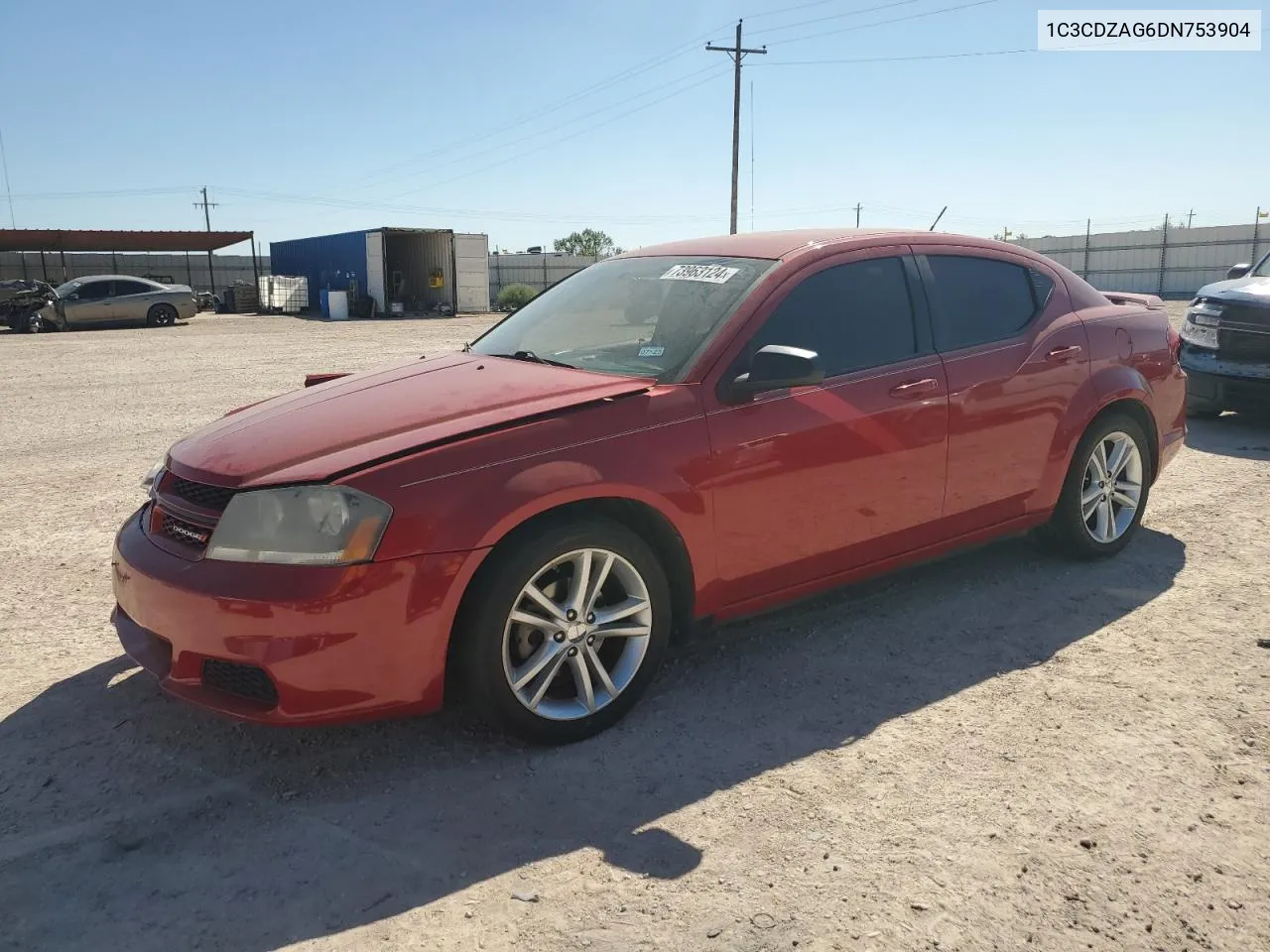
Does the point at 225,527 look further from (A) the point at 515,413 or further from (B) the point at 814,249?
(B) the point at 814,249

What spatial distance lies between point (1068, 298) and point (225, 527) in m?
3.95

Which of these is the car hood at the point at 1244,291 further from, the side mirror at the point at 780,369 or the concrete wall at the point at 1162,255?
the concrete wall at the point at 1162,255

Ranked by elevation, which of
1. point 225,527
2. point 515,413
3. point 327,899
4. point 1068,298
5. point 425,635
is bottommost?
point 327,899

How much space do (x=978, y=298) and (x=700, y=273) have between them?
1349 mm

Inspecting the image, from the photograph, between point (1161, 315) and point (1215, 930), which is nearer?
point (1215, 930)

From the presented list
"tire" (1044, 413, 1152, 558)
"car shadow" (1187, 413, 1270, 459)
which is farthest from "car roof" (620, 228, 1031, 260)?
"car shadow" (1187, 413, 1270, 459)


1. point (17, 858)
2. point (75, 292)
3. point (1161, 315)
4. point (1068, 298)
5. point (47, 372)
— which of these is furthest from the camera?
point (75, 292)

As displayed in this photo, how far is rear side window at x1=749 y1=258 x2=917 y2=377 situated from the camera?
12.5 ft

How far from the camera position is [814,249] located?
4012mm

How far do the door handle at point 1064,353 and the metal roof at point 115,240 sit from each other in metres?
40.4

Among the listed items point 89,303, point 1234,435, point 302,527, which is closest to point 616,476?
point 302,527

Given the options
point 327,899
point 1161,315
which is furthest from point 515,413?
point 1161,315

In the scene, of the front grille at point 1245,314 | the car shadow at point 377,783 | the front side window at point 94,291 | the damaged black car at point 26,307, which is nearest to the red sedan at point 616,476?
the car shadow at point 377,783

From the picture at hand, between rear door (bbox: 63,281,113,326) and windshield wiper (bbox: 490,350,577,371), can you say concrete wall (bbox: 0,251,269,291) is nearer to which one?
rear door (bbox: 63,281,113,326)
